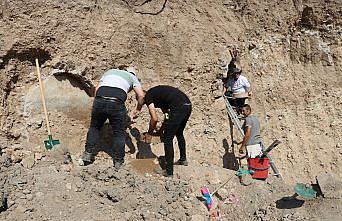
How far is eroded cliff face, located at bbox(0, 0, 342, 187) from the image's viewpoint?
591cm

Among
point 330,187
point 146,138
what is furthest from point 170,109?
point 330,187

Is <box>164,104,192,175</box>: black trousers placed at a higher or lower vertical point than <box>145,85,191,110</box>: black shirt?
lower

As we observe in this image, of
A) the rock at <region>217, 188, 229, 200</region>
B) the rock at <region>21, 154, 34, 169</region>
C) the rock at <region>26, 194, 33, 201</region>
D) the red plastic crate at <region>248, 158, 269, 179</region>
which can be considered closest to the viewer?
the rock at <region>26, 194, 33, 201</region>

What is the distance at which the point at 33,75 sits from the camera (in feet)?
19.6

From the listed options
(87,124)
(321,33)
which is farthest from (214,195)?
(321,33)

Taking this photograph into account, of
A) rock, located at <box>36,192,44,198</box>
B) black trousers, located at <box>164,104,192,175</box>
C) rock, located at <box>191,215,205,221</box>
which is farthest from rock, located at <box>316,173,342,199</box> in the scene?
rock, located at <box>36,192,44,198</box>

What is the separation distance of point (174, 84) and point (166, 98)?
4.55 feet

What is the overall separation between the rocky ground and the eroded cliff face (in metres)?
0.02

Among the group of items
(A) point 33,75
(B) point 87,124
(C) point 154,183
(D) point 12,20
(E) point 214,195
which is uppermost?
(D) point 12,20

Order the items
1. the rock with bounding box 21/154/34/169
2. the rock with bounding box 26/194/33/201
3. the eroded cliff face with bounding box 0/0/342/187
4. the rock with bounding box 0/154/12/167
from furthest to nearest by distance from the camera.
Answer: the eroded cliff face with bounding box 0/0/342/187 < the rock with bounding box 21/154/34/169 < the rock with bounding box 0/154/12/167 < the rock with bounding box 26/194/33/201

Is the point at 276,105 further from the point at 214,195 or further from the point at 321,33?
the point at 214,195

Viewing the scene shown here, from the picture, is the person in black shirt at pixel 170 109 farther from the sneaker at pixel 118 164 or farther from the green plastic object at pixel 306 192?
the green plastic object at pixel 306 192

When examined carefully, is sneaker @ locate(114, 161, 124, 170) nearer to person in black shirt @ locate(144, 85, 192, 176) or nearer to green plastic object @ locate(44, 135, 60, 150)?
person in black shirt @ locate(144, 85, 192, 176)

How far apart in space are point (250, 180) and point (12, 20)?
3696mm
